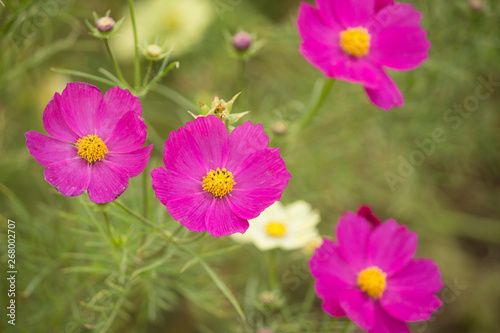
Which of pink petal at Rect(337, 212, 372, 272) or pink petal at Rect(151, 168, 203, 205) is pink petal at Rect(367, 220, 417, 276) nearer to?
pink petal at Rect(337, 212, 372, 272)

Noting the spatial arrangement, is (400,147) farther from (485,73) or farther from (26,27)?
(26,27)

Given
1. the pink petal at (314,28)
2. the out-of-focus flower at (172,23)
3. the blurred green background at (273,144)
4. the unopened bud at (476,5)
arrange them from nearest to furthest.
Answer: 1. the pink petal at (314,28)
2. the blurred green background at (273,144)
3. the unopened bud at (476,5)
4. the out-of-focus flower at (172,23)

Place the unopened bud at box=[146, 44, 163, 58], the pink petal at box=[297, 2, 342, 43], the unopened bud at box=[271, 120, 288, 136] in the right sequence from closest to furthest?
the unopened bud at box=[146, 44, 163, 58], the pink petal at box=[297, 2, 342, 43], the unopened bud at box=[271, 120, 288, 136]

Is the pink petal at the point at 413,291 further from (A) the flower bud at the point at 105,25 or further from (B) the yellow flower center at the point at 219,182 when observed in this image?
(A) the flower bud at the point at 105,25

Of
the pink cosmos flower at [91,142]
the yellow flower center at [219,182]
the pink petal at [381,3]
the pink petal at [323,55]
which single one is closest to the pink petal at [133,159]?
the pink cosmos flower at [91,142]

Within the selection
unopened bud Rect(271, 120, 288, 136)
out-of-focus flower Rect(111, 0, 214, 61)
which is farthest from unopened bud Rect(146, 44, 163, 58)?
out-of-focus flower Rect(111, 0, 214, 61)

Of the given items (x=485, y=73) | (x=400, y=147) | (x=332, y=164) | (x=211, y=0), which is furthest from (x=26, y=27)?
(x=485, y=73)

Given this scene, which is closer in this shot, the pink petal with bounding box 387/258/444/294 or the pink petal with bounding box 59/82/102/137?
the pink petal with bounding box 59/82/102/137
